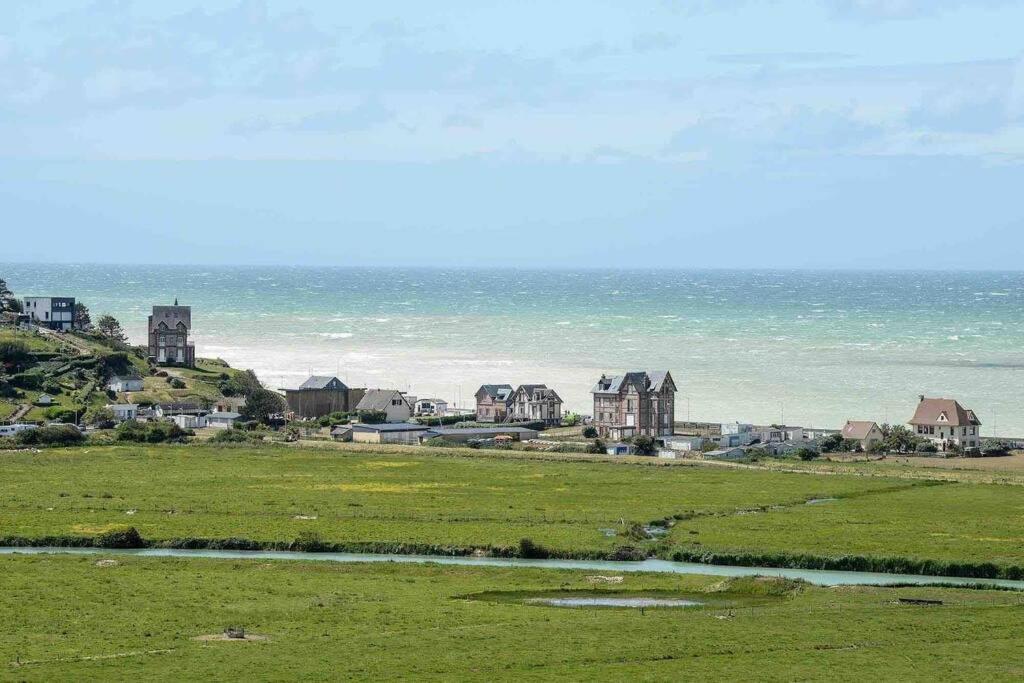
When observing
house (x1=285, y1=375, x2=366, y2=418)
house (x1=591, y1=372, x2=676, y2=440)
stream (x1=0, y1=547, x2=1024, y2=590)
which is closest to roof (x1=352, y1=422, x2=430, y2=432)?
house (x1=591, y1=372, x2=676, y2=440)

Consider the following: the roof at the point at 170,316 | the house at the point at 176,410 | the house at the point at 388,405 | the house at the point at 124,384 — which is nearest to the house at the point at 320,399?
the house at the point at 388,405

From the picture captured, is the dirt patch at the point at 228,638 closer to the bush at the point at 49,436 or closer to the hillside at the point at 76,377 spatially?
the bush at the point at 49,436

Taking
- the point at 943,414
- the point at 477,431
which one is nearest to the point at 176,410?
the point at 477,431

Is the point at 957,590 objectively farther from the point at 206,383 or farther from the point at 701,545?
the point at 206,383

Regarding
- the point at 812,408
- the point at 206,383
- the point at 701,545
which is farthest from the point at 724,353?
the point at 701,545

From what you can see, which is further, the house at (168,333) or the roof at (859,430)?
the house at (168,333)
